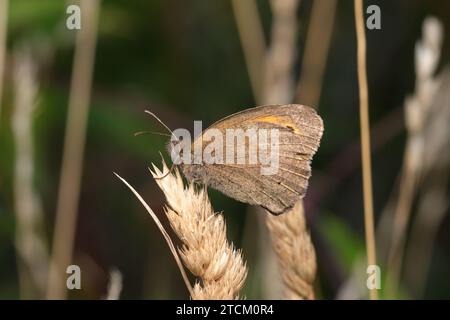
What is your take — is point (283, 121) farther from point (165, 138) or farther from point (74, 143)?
point (165, 138)

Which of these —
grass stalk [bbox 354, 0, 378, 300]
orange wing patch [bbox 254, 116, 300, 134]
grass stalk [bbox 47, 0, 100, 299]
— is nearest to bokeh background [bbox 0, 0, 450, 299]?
grass stalk [bbox 47, 0, 100, 299]

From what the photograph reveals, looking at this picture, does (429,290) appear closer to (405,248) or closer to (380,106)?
(405,248)

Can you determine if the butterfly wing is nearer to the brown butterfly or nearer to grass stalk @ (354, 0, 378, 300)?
the brown butterfly

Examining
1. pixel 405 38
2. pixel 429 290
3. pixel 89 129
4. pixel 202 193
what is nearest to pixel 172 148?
pixel 202 193

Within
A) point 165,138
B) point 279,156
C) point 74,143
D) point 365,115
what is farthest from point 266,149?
point 165,138

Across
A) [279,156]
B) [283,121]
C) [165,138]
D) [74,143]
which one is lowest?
[279,156]

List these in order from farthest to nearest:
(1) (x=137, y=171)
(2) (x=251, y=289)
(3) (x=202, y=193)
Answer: (1) (x=137, y=171) < (2) (x=251, y=289) < (3) (x=202, y=193)

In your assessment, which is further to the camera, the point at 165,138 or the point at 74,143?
the point at 165,138
